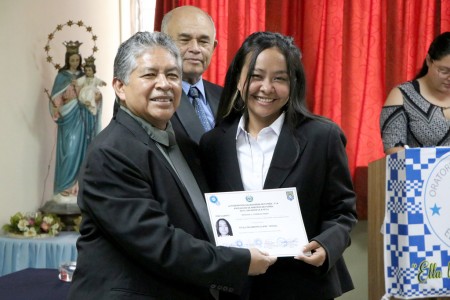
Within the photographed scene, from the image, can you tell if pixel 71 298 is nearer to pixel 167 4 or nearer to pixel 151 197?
pixel 151 197

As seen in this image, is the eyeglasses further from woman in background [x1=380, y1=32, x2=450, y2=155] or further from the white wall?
the white wall

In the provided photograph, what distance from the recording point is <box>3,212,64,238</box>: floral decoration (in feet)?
14.5

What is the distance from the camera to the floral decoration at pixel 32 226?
4414mm

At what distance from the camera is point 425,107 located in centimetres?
368

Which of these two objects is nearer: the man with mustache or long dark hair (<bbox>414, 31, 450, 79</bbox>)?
the man with mustache

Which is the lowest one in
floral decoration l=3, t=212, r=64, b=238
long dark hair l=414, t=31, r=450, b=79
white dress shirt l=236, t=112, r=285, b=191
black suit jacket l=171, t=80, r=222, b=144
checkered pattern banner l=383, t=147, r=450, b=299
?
floral decoration l=3, t=212, r=64, b=238

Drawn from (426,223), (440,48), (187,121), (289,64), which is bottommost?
(426,223)

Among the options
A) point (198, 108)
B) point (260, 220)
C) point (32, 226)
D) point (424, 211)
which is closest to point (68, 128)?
point (32, 226)

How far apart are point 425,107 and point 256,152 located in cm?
172

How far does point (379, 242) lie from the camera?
3.70 metres

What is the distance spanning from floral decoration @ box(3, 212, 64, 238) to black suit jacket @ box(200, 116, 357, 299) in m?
2.50

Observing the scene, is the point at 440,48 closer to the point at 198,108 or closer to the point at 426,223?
the point at 426,223

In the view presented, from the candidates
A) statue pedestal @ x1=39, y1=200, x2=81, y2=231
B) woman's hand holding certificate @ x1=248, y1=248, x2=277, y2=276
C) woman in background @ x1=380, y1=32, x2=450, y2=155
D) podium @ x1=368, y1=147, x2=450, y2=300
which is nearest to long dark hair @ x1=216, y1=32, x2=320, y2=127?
woman's hand holding certificate @ x1=248, y1=248, x2=277, y2=276

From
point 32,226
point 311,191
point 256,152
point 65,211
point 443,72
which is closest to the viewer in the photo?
point 311,191
